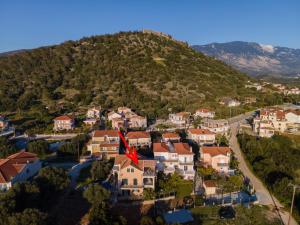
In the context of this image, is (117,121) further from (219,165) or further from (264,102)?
(264,102)

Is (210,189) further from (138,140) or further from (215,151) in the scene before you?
(138,140)

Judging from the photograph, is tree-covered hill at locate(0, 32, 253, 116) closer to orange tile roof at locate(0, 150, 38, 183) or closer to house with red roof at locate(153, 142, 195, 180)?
house with red roof at locate(153, 142, 195, 180)

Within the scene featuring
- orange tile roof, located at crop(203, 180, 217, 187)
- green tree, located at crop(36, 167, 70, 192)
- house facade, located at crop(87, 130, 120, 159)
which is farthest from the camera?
house facade, located at crop(87, 130, 120, 159)

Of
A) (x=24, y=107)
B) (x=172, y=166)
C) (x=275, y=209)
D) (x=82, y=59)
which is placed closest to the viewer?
(x=275, y=209)

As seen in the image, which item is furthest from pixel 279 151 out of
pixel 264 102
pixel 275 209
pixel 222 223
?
pixel 264 102

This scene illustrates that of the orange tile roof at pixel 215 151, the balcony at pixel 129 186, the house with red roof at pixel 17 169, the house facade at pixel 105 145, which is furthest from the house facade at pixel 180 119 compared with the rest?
the house with red roof at pixel 17 169

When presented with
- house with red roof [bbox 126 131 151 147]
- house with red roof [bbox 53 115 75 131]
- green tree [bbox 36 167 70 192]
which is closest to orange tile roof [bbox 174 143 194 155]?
house with red roof [bbox 126 131 151 147]

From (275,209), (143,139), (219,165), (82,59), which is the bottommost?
(275,209)
